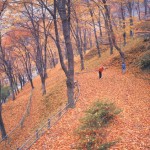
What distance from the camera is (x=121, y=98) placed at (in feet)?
56.6

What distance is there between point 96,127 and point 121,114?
306 cm

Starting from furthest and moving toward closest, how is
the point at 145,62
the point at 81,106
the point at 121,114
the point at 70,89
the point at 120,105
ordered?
1. the point at 145,62
2. the point at 81,106
3. the point at 70,89
4. the point at 120,105
5. the point at 121,114

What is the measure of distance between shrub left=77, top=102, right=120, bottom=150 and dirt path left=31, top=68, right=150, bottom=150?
440mm

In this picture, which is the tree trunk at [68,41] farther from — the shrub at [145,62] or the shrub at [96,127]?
the shrub at [145,62]

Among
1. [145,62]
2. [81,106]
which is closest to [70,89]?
[81,106]

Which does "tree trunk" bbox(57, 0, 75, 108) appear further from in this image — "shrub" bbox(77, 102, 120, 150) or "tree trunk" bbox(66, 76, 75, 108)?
"shrub" bbox(77, 102, 120, 150)

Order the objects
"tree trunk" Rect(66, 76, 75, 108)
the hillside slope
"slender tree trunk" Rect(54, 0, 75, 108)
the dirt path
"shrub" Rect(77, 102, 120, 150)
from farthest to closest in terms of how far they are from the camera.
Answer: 1. "tree trunk" Rect(66, 76, 75, 108)
2. "slender tree trunk" Rect(54, 0, 75, 108)
3. the hillside slope
4. the dirt path
5. "shrub" Rect(77, 102, 120, 150)

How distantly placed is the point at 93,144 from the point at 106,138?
80cm

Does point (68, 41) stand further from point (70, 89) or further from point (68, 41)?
point (70, 89)

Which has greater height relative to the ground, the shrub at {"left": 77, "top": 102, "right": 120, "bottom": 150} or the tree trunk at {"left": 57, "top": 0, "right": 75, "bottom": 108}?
the tree trunk at {"left": 57, "top": 0, "right": 75, "bottom": 108}

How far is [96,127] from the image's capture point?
36.1 feet

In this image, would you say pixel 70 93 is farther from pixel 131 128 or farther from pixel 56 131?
pixel 131 128

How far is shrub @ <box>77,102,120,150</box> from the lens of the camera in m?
10.1

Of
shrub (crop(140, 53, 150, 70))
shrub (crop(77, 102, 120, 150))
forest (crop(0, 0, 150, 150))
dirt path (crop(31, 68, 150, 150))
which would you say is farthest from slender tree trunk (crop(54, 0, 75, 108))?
shrub (crop(140, 53, 150, 70))
